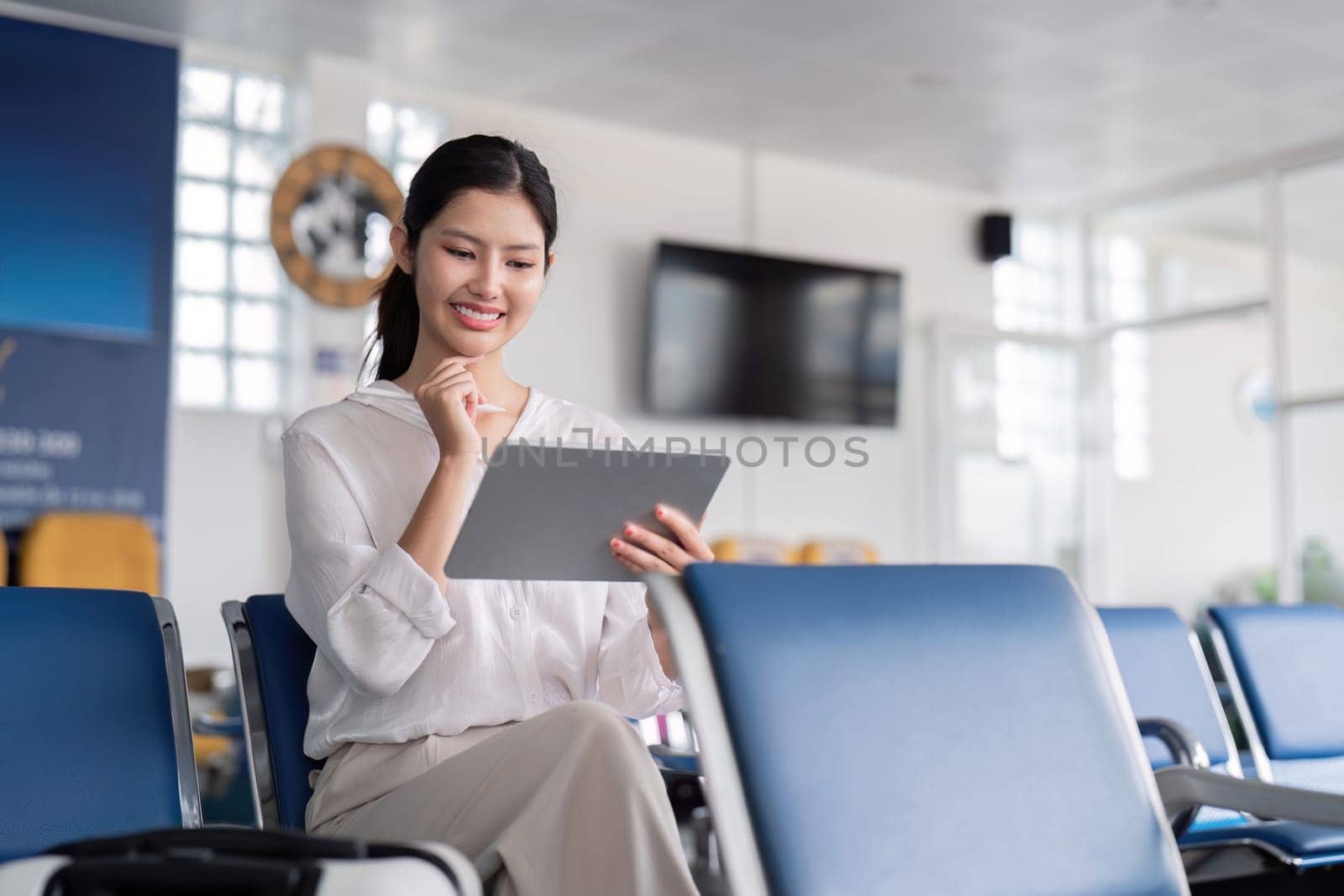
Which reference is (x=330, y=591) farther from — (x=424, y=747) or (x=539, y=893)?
(x=539, y=893)

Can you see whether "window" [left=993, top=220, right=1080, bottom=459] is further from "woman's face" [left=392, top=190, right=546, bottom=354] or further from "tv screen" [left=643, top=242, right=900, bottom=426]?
"woman's face" [left=392, top=190, right=546, bottom=354]

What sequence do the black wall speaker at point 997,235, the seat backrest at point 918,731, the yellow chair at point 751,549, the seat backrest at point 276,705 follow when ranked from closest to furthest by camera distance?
the seat backrest at point 918,731 < the seat backrest at point 276,705 < the yellow chair at point 751,549 < the black wall speaker at point 997,235

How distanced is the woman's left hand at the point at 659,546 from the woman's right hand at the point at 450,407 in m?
0.21

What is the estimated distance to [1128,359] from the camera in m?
8.55

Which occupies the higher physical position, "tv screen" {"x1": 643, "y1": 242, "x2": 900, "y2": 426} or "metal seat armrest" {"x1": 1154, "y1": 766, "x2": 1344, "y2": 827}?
"tv screen" {"x1": 643, "y1": 242, "x2": 900, "y2": 426}

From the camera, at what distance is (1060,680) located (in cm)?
128

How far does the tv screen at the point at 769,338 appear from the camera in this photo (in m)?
7.09

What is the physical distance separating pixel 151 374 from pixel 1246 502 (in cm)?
568

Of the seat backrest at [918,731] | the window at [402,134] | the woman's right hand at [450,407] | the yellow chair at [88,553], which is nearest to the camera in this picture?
the seat backrest at [918,731]

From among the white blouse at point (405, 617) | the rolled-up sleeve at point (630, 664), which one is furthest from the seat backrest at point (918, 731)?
the rolled-up sleeve at point (630, 664)

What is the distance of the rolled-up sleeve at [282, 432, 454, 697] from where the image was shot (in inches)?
59.6

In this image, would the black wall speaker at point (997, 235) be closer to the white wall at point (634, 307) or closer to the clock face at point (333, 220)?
the white wall at point (634, 307)

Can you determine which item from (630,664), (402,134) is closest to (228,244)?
(402,134)

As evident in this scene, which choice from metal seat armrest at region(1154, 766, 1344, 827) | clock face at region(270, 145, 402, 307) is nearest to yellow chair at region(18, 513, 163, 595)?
clock face at region(270, 145, 402, 307)
